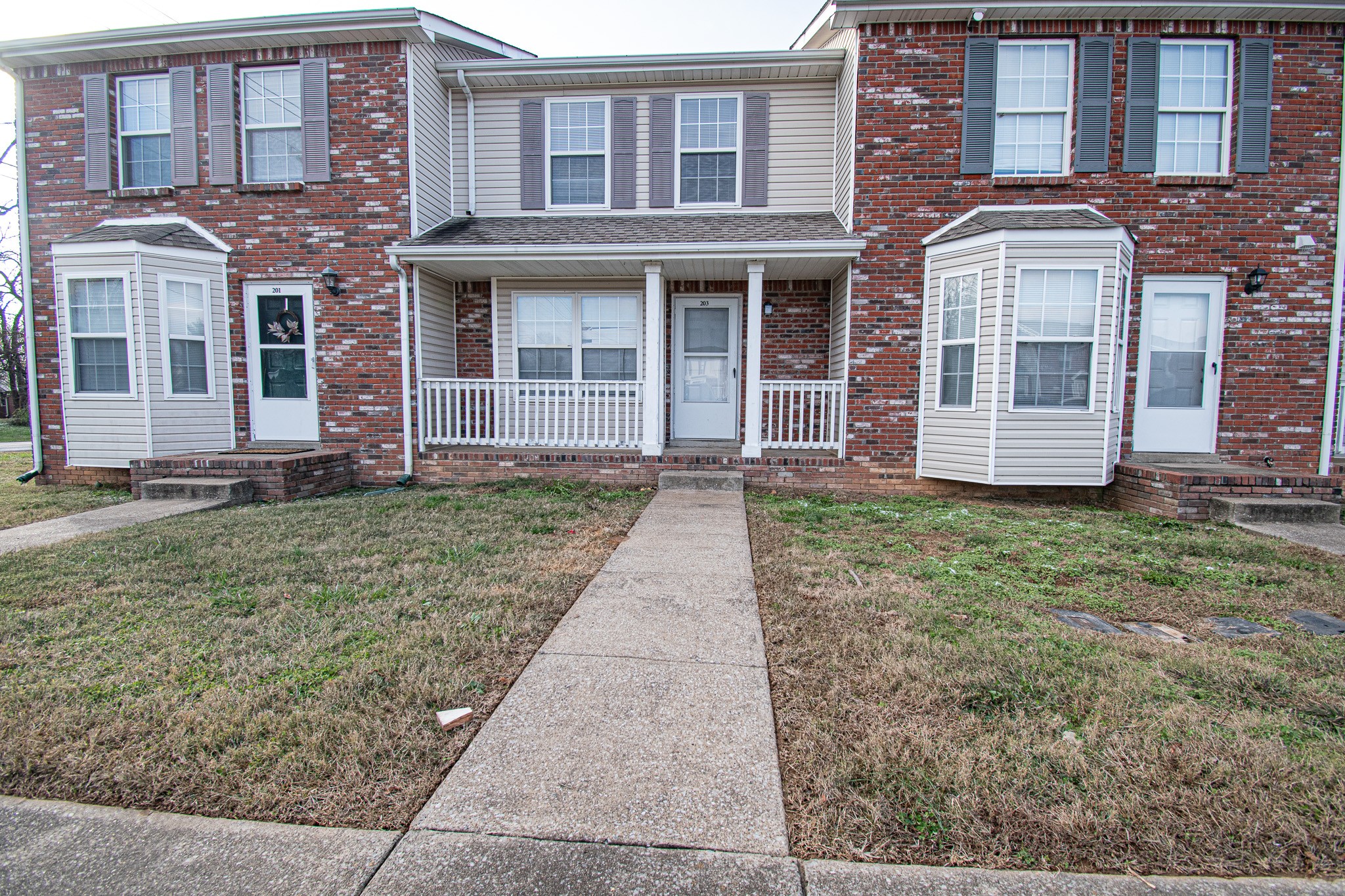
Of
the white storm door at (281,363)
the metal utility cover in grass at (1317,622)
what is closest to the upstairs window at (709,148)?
the white storm door at (281,363)

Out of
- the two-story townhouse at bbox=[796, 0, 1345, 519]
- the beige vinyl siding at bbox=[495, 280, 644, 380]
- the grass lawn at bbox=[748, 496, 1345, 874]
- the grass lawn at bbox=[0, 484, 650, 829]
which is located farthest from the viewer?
the beige vinyl siding at bbox=[495, 280, 644, 380]

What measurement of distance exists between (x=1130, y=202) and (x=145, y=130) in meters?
12.3

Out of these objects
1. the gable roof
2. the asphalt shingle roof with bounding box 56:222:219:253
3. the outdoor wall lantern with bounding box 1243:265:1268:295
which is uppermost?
the gable roof

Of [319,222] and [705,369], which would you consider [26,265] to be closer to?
[319,222]

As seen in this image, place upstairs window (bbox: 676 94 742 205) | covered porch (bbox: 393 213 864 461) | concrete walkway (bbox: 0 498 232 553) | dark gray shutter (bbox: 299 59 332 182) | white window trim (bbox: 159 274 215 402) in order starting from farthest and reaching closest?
Answer: upstairs window (bbox: 676 94 742 205) < dark gray shutter (bbox: 299 59 332 182) < covered porch (bbox: 393 213 864 461) < white window trim (bbox: 159 274 215 402) < concrete walkway (bbox: 0 498 232 553)

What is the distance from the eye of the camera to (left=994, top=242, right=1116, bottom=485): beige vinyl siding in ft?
20.7

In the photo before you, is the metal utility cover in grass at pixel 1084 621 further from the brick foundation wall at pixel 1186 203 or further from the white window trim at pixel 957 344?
the brick foundation wall at pixel 1186 203

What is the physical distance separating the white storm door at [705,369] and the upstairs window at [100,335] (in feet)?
22.0

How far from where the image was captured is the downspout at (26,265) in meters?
7.69

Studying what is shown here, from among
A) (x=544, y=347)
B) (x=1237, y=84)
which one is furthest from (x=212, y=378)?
(x=1237, y=84)

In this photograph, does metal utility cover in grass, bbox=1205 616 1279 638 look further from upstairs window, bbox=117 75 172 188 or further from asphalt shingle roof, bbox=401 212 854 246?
upstairs window, bbox=117 75 172 188

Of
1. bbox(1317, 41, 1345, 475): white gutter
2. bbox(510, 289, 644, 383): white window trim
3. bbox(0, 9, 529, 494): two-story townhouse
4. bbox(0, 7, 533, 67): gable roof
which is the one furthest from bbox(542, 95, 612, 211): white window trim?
bbox(1317, 41, 1345, 475): white gutter

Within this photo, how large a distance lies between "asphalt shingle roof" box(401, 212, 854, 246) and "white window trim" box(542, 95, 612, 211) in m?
0.18

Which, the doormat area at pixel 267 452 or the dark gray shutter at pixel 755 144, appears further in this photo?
the dark gray shutter at pixel 755 144
